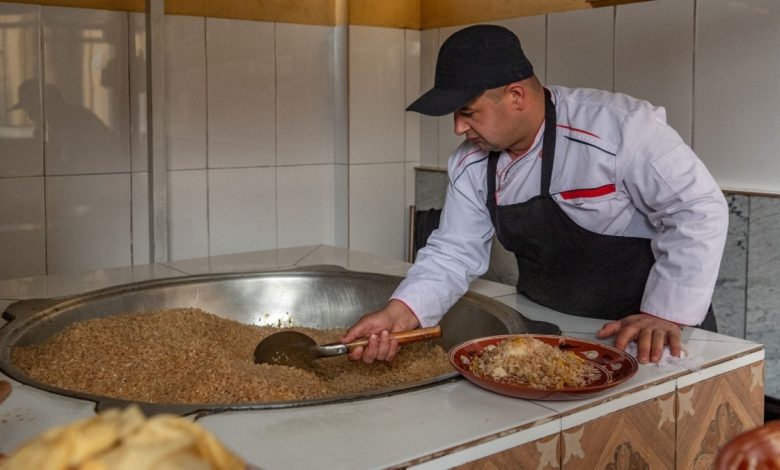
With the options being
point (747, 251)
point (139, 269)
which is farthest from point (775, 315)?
point (139, 269)

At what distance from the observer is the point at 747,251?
104 inches

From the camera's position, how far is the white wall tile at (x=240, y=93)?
3.40m

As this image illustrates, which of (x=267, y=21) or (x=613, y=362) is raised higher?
(x=267, y=21)

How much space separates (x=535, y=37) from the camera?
134 inches

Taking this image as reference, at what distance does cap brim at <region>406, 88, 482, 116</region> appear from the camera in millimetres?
1711

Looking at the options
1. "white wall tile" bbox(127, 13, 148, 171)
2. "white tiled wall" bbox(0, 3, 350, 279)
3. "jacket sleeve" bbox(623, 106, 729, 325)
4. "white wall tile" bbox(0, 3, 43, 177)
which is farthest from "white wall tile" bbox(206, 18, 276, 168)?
"jacket sleeve" bbox(623, 106, 729, 325)

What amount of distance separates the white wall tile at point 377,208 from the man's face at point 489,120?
200 centimetres

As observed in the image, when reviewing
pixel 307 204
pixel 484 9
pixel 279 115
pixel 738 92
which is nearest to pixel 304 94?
pixel 279 115

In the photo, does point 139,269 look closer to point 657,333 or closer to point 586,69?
point 657,333

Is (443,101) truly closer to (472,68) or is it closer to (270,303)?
(472,68)

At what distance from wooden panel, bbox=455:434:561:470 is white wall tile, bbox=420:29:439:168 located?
273 centimetres

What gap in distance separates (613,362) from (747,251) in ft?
4.53

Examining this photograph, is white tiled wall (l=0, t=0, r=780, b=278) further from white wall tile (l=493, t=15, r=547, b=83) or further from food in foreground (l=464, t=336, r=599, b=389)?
food in foreground (l=464, t=336, r=599, b=389)

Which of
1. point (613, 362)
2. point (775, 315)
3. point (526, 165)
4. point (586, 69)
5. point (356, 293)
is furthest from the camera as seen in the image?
point (586, 69)
